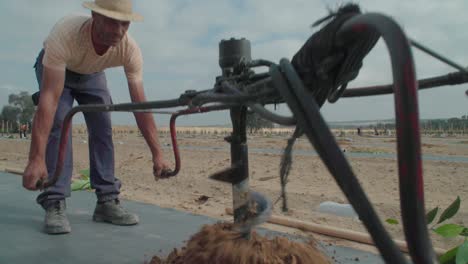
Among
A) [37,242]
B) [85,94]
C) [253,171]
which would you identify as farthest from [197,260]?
[253,171]

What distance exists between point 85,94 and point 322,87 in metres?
1.85

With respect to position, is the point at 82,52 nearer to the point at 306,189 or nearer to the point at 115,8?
the point at 115,8

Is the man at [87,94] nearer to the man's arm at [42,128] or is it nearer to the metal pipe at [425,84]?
the man's arm at [42,128]

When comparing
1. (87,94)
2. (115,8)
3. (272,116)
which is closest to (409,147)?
(272,116)

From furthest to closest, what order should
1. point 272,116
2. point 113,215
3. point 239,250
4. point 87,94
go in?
point 87,94, point 113,215, point 239,250, point 272,116

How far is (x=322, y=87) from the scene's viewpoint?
2.50ft

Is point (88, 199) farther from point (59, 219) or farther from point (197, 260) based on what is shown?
point (197, 260)

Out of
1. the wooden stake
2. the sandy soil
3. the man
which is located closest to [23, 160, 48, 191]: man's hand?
the man

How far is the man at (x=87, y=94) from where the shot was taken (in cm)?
167

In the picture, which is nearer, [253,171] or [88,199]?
[88,199]

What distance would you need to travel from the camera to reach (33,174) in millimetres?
1630

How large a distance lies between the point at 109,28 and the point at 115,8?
97mm

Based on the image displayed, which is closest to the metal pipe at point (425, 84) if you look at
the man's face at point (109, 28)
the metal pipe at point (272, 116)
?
the metal pipe at point (272, 116)

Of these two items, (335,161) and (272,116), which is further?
(272,116)
